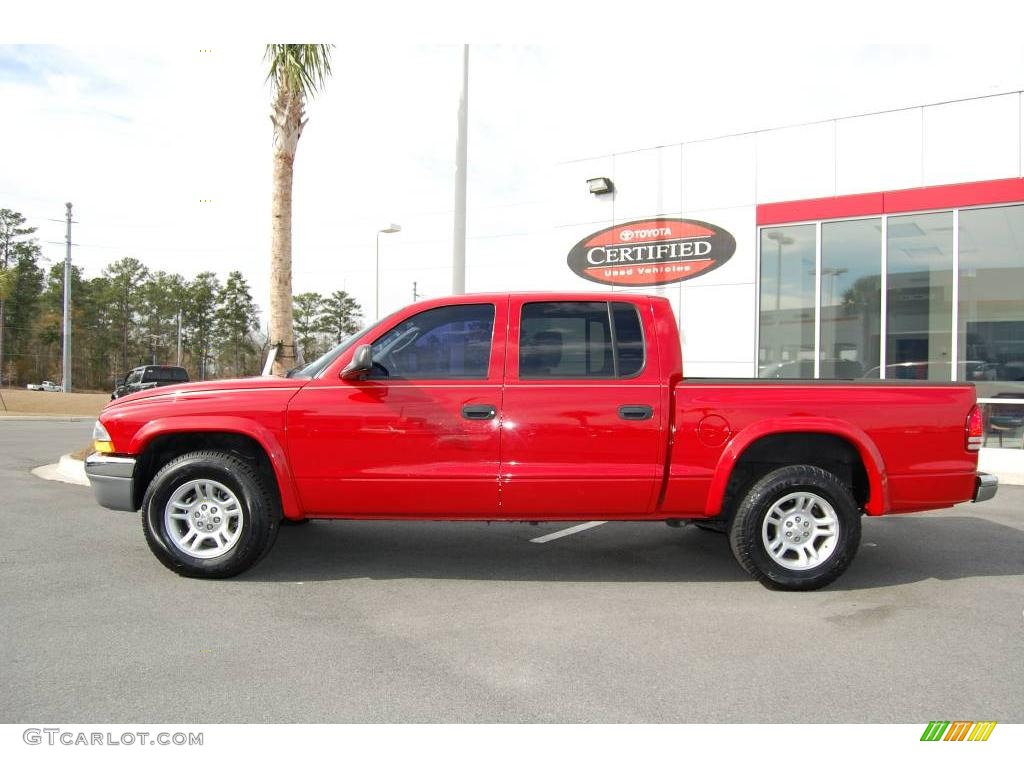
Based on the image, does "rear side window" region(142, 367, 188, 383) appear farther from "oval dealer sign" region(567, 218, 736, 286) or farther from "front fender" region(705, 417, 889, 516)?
"front fender" region(705, 417, 889, 516)

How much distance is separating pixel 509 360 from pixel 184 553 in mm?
2504

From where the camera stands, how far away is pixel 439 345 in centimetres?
490

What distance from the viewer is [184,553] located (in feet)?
16.0

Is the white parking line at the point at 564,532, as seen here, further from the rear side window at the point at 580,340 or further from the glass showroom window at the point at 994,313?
the glass showroom window at the point at 994,313

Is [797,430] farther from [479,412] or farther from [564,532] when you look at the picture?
[564,532]

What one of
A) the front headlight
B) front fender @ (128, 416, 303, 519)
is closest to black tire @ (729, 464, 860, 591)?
front fender @ (128, 416, 303, 519)

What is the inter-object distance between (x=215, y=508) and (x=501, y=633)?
2.20 metres

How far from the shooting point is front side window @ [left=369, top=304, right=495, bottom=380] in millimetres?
4848

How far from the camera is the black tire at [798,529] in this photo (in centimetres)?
473

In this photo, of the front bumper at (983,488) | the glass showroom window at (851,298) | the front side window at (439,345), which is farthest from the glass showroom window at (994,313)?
the front side window at (439,345)

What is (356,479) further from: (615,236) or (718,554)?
(615,236)

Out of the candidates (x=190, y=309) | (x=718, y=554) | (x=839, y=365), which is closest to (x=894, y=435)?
(x=718, y=554)

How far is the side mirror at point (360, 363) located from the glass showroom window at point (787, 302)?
30.7ft
